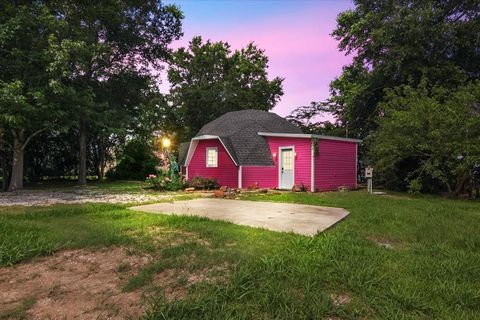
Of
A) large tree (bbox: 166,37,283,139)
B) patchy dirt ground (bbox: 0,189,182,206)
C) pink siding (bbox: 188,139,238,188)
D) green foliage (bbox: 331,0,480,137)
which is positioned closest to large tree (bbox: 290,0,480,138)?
green foliage (bbox: 331,0,480,137)

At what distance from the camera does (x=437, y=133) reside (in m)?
11.6

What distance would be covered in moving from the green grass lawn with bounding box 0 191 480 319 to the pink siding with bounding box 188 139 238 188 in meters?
9.56

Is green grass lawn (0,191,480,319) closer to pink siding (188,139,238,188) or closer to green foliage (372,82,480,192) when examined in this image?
green foliage (372,82,480,192)

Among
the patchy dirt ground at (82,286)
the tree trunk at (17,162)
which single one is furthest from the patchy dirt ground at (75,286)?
the tree trunk at (17,162)

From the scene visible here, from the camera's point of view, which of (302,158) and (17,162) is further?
(17,162)

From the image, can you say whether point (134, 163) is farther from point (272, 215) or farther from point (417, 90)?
point (272, 215)

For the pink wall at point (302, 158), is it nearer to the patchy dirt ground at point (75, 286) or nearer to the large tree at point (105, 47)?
the large tree at point (105, 47)

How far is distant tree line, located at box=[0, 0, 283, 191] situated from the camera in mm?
12672

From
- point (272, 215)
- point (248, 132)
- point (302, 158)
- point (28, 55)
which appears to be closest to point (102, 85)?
point (28, 55)

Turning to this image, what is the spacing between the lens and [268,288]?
323cm

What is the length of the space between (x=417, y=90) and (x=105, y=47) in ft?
47.2

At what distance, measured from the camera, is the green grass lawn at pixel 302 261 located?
2.89 meters

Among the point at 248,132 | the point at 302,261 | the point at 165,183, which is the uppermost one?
the point at 248,132

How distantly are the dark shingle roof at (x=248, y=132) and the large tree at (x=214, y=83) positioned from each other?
9555mm
